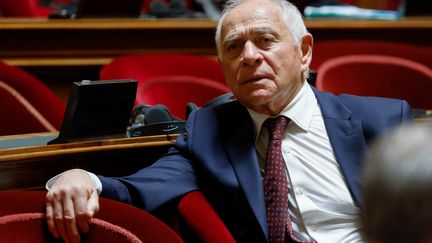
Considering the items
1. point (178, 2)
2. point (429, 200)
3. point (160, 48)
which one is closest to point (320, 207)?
point (429, 200)

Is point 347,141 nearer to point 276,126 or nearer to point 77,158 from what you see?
point 276,126

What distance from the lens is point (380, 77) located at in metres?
2.21

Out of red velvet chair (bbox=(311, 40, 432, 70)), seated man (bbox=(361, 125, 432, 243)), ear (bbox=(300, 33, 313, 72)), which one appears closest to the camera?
seated man (bbox=(361, 125, 432, 243))

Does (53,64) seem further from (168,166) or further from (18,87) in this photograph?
(168,166)

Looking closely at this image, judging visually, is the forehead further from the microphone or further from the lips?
the microphone

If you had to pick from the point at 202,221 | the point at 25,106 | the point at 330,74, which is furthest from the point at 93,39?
the point at 202,221

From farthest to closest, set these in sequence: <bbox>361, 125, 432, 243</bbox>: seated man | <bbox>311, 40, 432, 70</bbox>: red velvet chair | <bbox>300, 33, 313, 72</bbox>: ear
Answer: <bbox>311, 40, 432, 70</bbox>: red velvet chair < <bbox>300, 33, 313, 72</bbox>: ear < <bbox>361, 125, 432, 243</bbox>: seated man

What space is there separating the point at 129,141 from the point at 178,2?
5.35 ft

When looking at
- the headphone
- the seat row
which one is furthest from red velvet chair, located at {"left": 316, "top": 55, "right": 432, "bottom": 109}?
the headphone

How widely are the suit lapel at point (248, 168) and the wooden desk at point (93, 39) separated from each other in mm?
1178

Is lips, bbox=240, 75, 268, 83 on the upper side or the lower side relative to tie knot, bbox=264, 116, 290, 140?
upper

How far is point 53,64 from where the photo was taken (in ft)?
7.90

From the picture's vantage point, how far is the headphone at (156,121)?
1.46m

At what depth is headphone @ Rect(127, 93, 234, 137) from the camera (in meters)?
1.46
